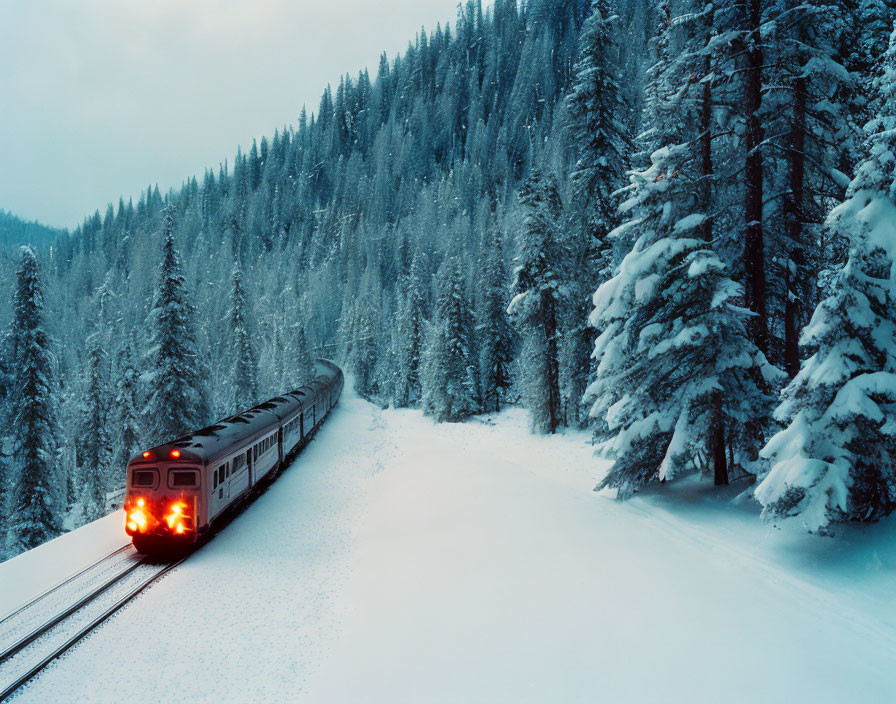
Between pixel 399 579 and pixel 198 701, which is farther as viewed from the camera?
pixel 399 579

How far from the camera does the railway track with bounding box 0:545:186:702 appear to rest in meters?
7.46

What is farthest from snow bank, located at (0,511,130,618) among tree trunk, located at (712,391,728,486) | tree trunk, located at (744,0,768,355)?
tree trunk, located at (744,0,768,355)

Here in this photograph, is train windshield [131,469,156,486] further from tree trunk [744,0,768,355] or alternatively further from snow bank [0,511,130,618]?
tree trunk [744,0,768,355]

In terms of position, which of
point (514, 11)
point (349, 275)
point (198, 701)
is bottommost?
point (198, 701)

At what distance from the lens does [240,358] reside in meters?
46.6

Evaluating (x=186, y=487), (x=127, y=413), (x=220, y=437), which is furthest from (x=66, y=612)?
(x=127, y=413)

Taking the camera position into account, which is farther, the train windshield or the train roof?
the train roof

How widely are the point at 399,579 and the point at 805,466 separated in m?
7.37

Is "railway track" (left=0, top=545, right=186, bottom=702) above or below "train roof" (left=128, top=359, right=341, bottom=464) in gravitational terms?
below

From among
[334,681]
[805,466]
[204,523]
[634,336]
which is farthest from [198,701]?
[634,336]

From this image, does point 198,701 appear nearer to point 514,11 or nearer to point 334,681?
point 334,681

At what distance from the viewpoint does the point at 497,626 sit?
7.79 metres

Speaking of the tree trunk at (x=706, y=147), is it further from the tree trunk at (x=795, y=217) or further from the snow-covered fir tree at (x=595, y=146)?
the snow-covered fir tree at (x=595, y=146)

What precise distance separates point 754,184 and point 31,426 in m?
34.3
